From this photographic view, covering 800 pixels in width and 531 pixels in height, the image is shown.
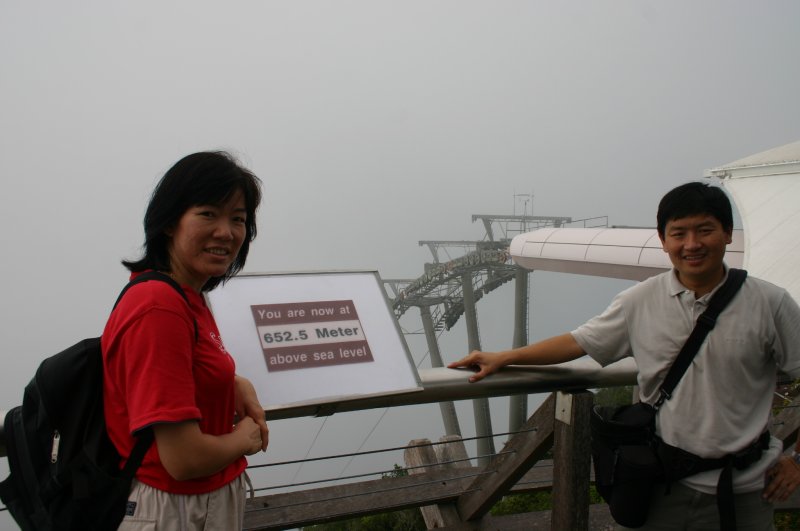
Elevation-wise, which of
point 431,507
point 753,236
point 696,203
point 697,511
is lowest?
point 753,236

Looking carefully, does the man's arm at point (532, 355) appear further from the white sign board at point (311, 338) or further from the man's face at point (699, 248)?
the man's face at point (699, 248)

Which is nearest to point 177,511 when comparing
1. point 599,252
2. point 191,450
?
point 191,450

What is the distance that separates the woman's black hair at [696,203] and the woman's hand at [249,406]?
3.94 ft

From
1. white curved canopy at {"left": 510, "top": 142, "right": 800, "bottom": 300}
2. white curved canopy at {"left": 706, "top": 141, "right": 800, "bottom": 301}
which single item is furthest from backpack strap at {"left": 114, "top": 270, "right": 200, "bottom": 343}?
white curved canopy at {"left": 706, "top": 141, "right": 800, "bottom": 301}

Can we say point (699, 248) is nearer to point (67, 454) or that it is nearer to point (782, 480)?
point (782, 480)

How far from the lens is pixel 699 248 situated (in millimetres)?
1846

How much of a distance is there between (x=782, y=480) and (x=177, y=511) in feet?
4.92

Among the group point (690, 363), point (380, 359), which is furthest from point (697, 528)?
point (380, 359)

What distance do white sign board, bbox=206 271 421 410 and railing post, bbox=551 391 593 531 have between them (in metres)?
0.47

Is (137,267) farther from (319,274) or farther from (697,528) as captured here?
(697,528)

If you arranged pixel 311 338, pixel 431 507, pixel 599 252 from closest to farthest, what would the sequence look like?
1. pixel 311 338
2. pixel 431 507
3. pixel 599 252

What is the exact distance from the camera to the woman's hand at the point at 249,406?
55.4 inches

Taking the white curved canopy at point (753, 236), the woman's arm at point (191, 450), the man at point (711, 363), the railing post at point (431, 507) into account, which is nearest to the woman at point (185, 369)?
the woman's arm at point (191, 450)

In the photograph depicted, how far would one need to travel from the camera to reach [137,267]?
1.33 metres
